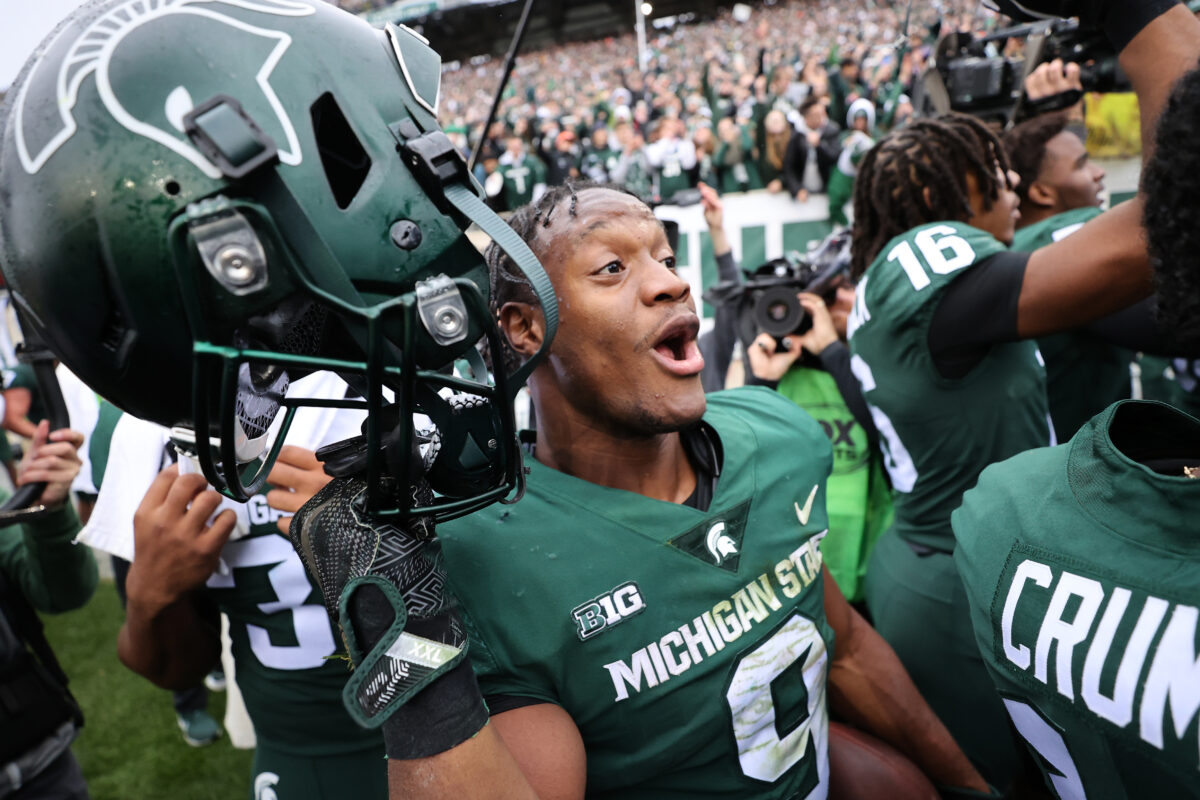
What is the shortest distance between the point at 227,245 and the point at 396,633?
482 mm

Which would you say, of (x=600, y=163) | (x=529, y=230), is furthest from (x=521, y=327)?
(x=600, y=163)

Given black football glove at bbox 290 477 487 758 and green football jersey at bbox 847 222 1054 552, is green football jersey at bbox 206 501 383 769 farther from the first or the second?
green football jersey at bbox 847 222 1054 552

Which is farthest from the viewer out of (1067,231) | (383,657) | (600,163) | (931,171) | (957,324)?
(600,163)

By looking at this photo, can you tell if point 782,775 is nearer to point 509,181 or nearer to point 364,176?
point 364,176

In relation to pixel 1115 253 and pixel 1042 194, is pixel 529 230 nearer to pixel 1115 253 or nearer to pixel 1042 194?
pixel 1115 253

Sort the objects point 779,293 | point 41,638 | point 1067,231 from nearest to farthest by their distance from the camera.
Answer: point 41,638
point 1067,231
point 779,293

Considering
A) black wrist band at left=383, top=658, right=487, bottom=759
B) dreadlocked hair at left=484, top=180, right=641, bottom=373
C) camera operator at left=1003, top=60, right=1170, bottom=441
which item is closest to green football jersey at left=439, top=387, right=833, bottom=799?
black wrist band at left=383, top=658, right=487, bottom=759

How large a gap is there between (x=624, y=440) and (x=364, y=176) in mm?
673

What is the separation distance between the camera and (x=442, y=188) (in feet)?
3.25

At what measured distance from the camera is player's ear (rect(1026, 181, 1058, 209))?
2.87 meters

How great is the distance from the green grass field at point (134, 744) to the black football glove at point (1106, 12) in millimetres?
3883

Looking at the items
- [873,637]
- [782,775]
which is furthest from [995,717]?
[782,775]

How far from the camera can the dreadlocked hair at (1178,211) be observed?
876 millimetres

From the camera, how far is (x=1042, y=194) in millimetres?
2885
